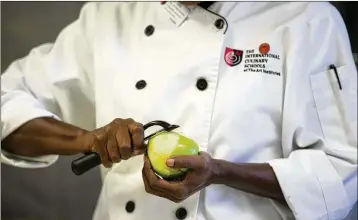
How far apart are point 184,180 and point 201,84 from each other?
17cm

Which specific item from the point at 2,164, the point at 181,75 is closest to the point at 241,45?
the point at 181,75

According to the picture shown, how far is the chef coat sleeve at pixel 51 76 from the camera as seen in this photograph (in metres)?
0.79

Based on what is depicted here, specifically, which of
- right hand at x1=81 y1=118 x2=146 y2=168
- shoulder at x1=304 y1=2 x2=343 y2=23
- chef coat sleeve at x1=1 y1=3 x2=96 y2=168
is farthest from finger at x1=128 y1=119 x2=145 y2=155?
shoulder at x1=304 y1=2 x2=343 y2=23

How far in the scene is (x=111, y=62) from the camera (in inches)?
31.5

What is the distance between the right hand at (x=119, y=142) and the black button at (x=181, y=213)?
116 mm

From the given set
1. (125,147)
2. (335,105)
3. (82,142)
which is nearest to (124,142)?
(125,147)

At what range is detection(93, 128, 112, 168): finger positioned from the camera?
631 mm

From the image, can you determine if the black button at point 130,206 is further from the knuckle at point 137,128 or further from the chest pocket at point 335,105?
the chest pocket at point 335,105

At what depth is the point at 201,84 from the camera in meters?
0.75

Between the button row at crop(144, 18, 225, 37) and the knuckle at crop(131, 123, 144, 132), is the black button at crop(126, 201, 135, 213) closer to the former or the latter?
the knuckle at crop(131, 123, 144, 132)

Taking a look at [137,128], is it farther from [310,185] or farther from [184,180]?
[310,185]

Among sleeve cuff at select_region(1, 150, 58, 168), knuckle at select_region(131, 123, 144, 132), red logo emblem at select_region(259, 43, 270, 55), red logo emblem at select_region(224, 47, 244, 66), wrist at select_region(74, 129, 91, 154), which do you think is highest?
red logo emblem at select_region(259, 43, 270, 55)

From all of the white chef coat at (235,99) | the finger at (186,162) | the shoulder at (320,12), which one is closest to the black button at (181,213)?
the white chef coat at (235,99)

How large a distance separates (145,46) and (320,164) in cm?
31
